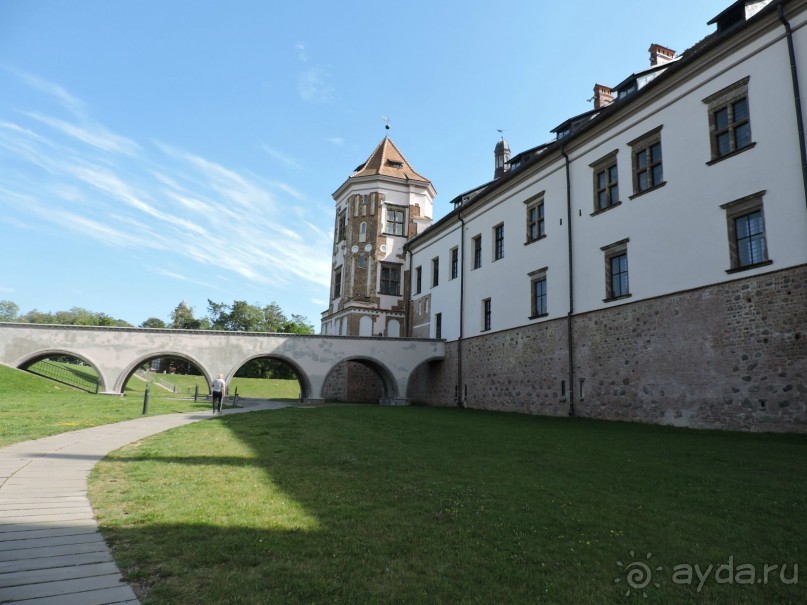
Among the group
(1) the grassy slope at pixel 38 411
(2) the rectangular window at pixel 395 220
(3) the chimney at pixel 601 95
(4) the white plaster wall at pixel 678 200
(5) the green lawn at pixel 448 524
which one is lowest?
(5) the green lawn at pixel 448 524

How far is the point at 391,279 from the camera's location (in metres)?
40.0

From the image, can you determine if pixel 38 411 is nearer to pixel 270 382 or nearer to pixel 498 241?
pixel 498 241

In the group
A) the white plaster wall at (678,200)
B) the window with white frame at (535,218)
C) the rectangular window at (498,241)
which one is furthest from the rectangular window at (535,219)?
the rectangular window at (498,241)

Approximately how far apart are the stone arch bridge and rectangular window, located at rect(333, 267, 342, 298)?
11314mm

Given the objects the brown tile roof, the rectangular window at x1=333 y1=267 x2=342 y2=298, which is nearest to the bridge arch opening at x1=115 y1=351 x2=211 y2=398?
the rectangular window at x1=333 y1=267 x2=342 y2=298

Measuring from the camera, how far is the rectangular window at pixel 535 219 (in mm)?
24781

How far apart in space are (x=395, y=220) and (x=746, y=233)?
28439mm

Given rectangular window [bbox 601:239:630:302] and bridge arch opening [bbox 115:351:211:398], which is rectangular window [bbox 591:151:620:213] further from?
bridge arch opening [bbox 115:351:211:398]

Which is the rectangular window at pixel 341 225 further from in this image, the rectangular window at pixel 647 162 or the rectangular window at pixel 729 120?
the rectangular window at pixel 729 120

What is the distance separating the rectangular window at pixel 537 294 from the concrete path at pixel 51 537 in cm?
1959

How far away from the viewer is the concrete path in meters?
3.31

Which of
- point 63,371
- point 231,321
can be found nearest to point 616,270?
point 63,371

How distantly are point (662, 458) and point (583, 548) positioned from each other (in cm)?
608

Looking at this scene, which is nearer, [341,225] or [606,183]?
[606,183]
